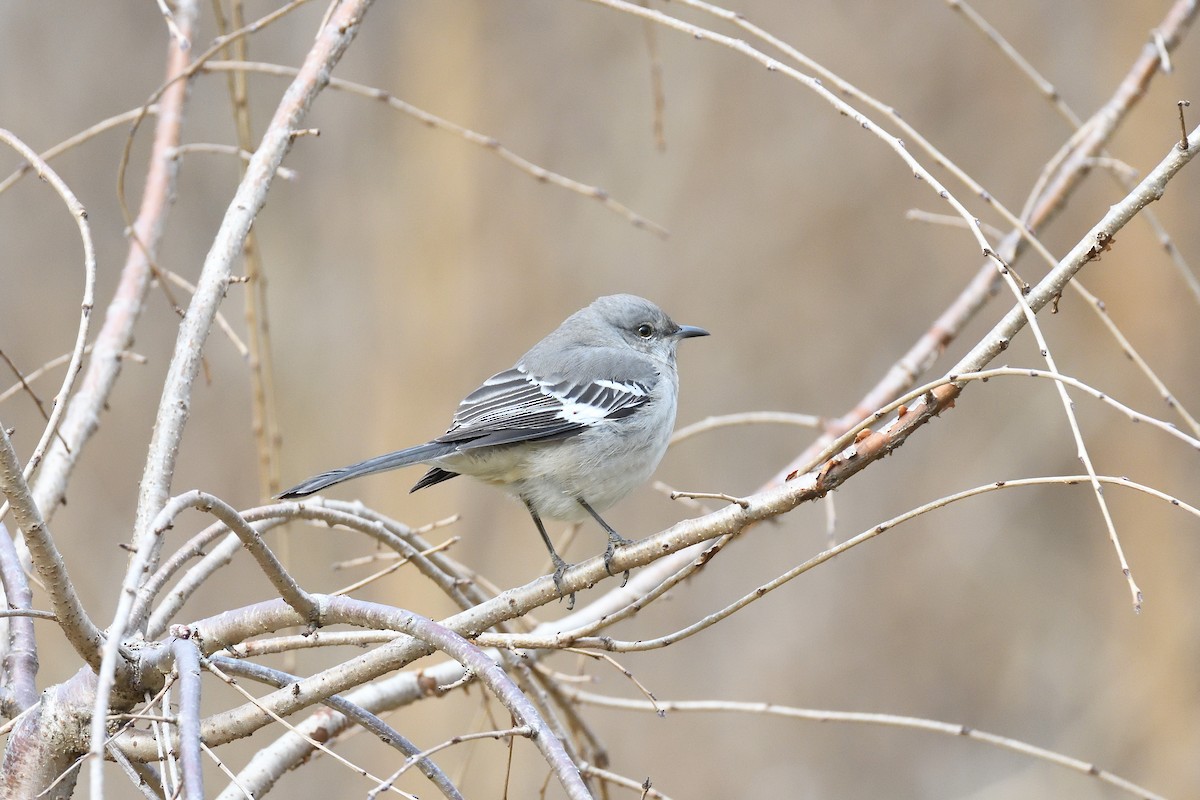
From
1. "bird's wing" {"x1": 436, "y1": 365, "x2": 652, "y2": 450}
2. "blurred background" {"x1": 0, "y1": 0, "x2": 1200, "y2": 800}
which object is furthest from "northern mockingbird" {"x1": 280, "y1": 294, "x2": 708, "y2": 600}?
"blurred background" {"x1": 0, "y1": 0, "x2": 1200, "y2": 800}

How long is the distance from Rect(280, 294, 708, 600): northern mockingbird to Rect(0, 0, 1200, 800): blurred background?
333 cm

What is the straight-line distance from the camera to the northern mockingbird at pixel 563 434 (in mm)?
3189

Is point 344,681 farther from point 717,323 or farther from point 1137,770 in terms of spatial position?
point 1137,770

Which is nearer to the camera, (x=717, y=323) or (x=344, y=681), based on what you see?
(x=344, y=681)

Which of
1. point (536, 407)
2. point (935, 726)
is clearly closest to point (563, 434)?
point (536, 407)

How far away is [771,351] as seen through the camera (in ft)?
23.7

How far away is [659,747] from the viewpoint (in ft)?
23.2

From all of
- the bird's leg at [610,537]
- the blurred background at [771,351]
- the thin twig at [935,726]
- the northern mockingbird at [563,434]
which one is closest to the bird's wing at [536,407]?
the northern mockingbird at [563,434]

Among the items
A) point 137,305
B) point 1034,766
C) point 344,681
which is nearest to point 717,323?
point 1034,766

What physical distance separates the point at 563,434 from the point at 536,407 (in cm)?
16

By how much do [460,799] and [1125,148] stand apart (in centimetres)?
645

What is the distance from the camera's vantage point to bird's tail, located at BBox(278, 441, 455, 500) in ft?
7.06

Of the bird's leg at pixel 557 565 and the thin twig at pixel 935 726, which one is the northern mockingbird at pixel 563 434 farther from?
the thin twig at pixel 935 726

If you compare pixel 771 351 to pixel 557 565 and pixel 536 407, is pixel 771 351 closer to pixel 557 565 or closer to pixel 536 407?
pixel 536 407
